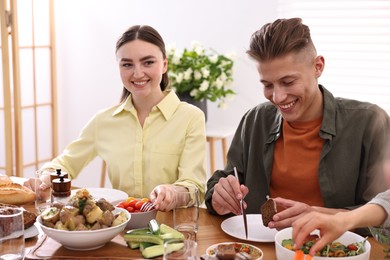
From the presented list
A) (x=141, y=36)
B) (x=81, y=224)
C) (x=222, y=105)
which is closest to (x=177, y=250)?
(x=81, y=224)

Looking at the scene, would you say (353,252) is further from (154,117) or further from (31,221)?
(154,117)

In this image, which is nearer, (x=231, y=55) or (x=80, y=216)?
(x=80, y=216)

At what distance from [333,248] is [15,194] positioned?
3.87ft

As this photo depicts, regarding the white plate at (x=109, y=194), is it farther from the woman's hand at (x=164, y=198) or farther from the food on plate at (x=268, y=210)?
the food on plate at (x=268, y=210)

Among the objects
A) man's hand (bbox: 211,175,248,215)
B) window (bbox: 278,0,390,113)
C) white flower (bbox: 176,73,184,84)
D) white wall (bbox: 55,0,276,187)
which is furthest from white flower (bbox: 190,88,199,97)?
man's hand (bbox: 211,175,248,215)

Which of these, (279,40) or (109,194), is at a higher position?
(279,40)

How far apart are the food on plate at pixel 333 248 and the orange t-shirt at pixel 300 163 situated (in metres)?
0.50

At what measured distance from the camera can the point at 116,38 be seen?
4.86 meters

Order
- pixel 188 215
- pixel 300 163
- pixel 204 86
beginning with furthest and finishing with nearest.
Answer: pixel 204 86, pixel 300 163, pixel 188 215

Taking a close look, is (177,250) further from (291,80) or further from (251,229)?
(291,80)

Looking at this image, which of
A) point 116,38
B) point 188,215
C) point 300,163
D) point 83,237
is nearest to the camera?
point 83,237

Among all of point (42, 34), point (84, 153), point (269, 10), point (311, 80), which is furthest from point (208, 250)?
point (42, 34)

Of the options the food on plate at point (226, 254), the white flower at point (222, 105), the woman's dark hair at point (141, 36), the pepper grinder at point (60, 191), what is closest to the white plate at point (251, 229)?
the food on plate at point (226, 254)

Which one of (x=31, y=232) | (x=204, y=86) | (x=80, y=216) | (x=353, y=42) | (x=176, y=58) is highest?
(x=353, y=42)
